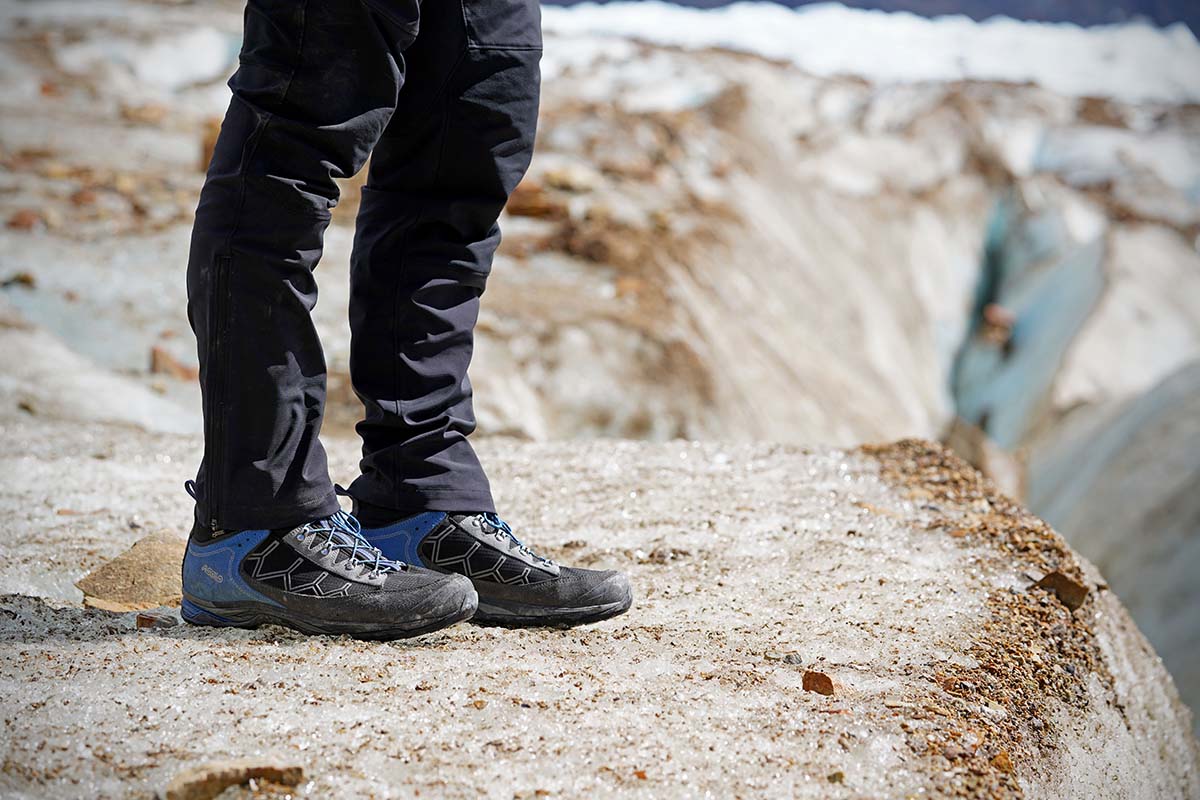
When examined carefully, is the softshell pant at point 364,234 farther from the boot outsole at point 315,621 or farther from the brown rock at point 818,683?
the brown rock at point 818,683

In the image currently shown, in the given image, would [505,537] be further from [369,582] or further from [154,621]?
[154,621]

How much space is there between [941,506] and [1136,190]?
13.2m

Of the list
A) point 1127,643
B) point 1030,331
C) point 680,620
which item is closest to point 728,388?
point 1127,643

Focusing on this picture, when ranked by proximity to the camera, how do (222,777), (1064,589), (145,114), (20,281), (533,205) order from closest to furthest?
(222,777)
(1064,589)
(20,281)
(533,205)
(145,114)

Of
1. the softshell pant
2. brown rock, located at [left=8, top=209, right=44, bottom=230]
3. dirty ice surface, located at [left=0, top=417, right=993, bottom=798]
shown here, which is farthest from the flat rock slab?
brown rock, located at [left=8, top=209, right=44, bottom=230]

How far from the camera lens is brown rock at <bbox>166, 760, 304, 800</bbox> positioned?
115cm

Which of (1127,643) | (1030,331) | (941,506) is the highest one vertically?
(941,506)

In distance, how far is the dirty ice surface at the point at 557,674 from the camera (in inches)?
50.2

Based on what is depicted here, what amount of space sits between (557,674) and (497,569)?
0.23 meters

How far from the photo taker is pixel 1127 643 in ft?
8.01

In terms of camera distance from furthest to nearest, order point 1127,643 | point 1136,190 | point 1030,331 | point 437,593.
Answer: point 1136,190, point 1030,331, point 1127,643, point 437,593

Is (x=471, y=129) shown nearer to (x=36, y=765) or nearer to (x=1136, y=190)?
(x=36, y=765)

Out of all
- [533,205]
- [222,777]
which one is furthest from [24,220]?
[222,777]

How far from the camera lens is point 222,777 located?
117 cm
